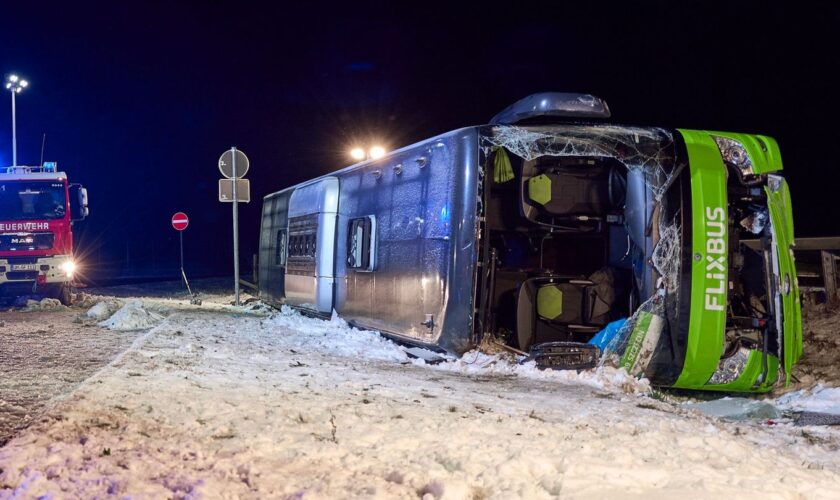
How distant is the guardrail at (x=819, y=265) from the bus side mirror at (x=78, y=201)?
43.2ft

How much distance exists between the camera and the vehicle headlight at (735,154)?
648cm

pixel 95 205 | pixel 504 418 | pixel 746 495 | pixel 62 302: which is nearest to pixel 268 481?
pixel 504 418

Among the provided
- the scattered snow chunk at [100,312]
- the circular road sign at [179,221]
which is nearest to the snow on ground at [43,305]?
the scattered snow chunk at [100,312]

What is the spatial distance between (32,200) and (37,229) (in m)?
0.64

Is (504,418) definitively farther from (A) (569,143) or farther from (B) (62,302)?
(B) (62,302)

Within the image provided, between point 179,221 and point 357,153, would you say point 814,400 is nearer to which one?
point 357,153

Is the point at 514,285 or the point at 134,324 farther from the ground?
the point at 514,285

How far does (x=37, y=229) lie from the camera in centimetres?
1451

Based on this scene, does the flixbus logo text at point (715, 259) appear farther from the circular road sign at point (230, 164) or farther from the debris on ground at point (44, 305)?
the debris on ground at point (44, 305)

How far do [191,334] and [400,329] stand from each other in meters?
3.00

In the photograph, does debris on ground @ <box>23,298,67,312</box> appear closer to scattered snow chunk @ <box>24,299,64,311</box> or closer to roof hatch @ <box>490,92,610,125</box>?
scattered snow chunk @ <box>24,299,64,311</box>

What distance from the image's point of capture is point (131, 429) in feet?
13.3

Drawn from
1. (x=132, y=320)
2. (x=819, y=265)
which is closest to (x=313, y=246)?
(x=132, y=320)

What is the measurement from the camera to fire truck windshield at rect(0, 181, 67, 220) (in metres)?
Answer: 14.4
